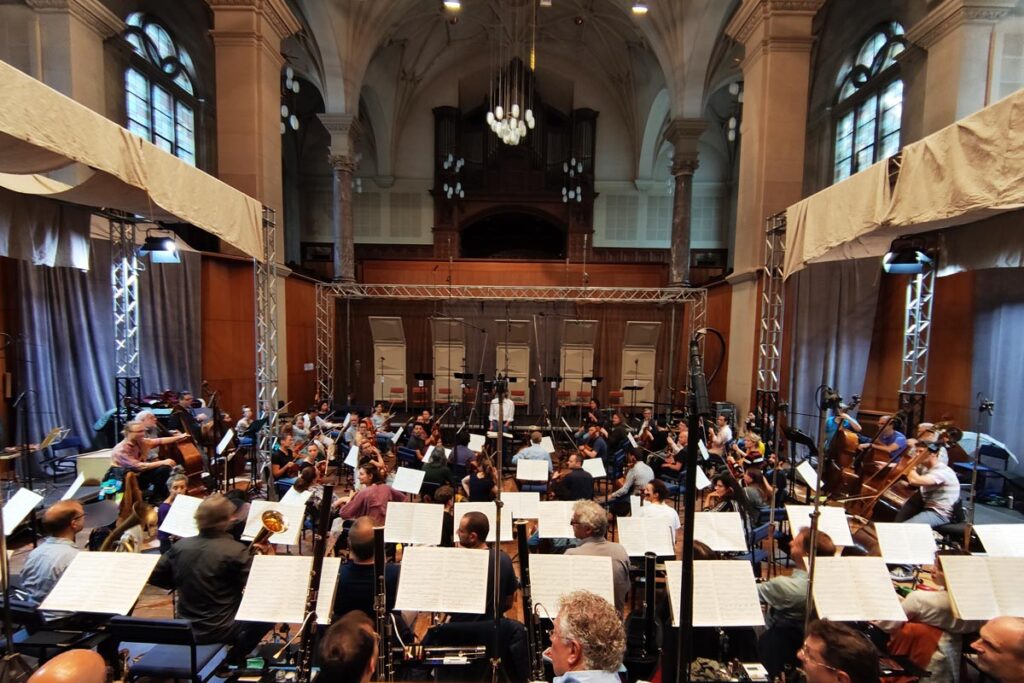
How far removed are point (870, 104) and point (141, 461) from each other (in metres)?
16.0

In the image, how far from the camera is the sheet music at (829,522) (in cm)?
358

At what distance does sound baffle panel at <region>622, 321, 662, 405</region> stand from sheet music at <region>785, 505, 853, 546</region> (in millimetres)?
9648

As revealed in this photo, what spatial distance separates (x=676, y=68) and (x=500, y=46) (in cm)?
691

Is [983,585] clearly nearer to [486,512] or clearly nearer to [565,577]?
[565,577]

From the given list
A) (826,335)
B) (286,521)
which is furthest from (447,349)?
(286,521)

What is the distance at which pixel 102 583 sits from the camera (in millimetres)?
2686

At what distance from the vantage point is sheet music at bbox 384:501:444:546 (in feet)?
11.9

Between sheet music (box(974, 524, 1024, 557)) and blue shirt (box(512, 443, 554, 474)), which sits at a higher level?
sheet music (box(974, 524, 1024, 557))

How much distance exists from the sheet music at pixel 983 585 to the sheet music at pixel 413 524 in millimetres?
3189

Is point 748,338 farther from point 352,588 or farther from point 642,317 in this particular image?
point 352,588

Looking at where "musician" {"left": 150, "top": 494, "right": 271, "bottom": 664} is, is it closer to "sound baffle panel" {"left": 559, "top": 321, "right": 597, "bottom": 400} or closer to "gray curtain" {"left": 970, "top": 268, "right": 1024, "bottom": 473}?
"gray curtain" {"left": 970, "top": 268, "right": 1024, "bottom": 473}

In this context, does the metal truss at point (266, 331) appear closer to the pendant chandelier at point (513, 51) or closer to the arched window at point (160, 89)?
the arched window at point (160, 89)

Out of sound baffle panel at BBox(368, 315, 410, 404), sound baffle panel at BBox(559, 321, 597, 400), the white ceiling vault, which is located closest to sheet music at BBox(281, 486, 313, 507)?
sound baffle panel at BBox(368, 315, 410, 404)

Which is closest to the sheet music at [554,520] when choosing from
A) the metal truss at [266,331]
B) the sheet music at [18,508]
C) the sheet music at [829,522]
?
the sheet music at [829,522]
